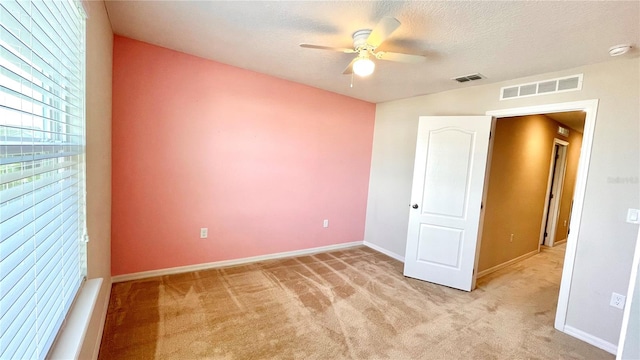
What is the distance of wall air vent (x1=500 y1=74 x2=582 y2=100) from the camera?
93.8 inches

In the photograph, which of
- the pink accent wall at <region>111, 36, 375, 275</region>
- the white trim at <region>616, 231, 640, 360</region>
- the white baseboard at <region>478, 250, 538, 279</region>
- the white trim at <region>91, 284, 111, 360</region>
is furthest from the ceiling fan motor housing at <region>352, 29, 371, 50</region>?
the white baseboard at <region>478, 250, 538, 279</region>

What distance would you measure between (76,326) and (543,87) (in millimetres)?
3978

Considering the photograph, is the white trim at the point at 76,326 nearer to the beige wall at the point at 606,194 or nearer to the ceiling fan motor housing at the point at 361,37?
the ceiling fan motor housing at the point at 361,37

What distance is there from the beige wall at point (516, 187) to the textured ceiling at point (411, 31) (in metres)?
1.26

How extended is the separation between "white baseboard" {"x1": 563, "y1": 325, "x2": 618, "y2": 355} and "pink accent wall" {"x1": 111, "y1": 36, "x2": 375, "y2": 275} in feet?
9.00

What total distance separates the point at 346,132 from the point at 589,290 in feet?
10.4

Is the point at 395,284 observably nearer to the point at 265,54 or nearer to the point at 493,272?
the point at 493,272

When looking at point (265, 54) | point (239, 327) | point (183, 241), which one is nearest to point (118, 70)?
point (265, 54)

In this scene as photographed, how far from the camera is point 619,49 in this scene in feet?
6.41

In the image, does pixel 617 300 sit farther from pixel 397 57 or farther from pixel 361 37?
pixel 361 37

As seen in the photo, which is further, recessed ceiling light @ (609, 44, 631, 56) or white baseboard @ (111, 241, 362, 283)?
white baseboard @ (111, 241, 362, 283)

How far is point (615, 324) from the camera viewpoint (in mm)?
2158

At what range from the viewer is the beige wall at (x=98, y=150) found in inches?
63.8

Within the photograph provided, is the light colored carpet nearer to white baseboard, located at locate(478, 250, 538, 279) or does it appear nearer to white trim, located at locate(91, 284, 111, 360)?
white trim, located at locate(91, 284, 111, 360)
